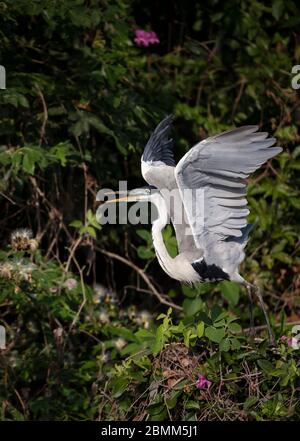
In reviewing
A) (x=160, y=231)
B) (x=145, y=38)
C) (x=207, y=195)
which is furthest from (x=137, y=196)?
(x=145, y=38)

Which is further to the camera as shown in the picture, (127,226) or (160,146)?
(127,226)

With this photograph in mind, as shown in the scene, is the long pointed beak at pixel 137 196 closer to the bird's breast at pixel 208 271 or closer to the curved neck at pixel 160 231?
the curved neck at pixel 160 231

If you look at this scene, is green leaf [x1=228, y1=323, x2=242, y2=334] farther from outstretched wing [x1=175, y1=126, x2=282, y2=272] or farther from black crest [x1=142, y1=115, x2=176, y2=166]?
black crest [x1=142, y1=115, x2=176, y2=166]

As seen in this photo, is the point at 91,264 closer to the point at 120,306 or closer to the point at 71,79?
the point at 120,306

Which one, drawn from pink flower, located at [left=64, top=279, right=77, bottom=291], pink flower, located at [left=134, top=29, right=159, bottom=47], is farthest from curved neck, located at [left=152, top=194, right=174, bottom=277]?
pink flower, located at [left=134, top=29, right=159, bottom=47]

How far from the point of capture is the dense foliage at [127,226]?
312 cm

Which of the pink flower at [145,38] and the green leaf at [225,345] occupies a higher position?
the pink flower at [145,38]

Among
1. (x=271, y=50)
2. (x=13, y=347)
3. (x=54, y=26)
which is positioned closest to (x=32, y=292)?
(x=13, y=347)

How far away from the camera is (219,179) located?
10.9ft

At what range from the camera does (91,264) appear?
179 inches

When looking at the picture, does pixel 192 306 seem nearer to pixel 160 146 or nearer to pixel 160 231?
pixel 160 231

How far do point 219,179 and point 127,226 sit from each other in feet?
4.65

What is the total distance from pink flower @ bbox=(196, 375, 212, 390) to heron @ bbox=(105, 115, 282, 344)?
0.38 meters

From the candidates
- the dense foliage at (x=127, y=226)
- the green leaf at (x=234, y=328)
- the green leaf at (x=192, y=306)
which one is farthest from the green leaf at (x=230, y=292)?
the green leaf at (x=234, y=328)
